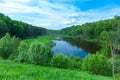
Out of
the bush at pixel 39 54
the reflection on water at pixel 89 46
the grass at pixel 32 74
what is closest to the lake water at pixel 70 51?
the reflection on water at pixel 89 46

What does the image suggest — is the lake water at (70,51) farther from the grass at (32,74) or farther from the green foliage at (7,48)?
A: the grass at (32,74)

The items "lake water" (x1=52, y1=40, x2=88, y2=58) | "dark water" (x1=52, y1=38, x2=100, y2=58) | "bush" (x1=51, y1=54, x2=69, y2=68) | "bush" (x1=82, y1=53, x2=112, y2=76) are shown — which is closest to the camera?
"bush" (x1=82, y1=53, x2=112, y2=76)

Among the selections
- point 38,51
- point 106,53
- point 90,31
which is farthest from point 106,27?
point 38,51

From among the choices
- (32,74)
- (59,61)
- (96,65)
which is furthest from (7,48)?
(32,74)

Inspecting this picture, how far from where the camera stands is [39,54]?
45.8 metres

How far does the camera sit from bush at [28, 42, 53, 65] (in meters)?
45.7

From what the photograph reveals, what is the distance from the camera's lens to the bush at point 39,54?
150ft

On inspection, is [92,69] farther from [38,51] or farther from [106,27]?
[106,27]

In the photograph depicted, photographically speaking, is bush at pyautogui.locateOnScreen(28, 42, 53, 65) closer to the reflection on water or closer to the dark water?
the dark water

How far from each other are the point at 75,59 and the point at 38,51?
53.9 ft

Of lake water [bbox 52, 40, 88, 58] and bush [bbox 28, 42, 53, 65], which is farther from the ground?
bush [bbox 28, 42, 53, 65]

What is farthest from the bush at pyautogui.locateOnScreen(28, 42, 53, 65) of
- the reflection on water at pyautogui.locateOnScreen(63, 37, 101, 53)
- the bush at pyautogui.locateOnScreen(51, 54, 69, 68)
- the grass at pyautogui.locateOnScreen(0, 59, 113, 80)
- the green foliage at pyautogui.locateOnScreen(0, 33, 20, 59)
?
the reflection on water at pyautogui.locateOnScreen(63, 37, 101, 53)

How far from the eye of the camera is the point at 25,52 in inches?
1906

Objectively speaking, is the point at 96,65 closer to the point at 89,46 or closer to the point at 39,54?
the point at 39,54
